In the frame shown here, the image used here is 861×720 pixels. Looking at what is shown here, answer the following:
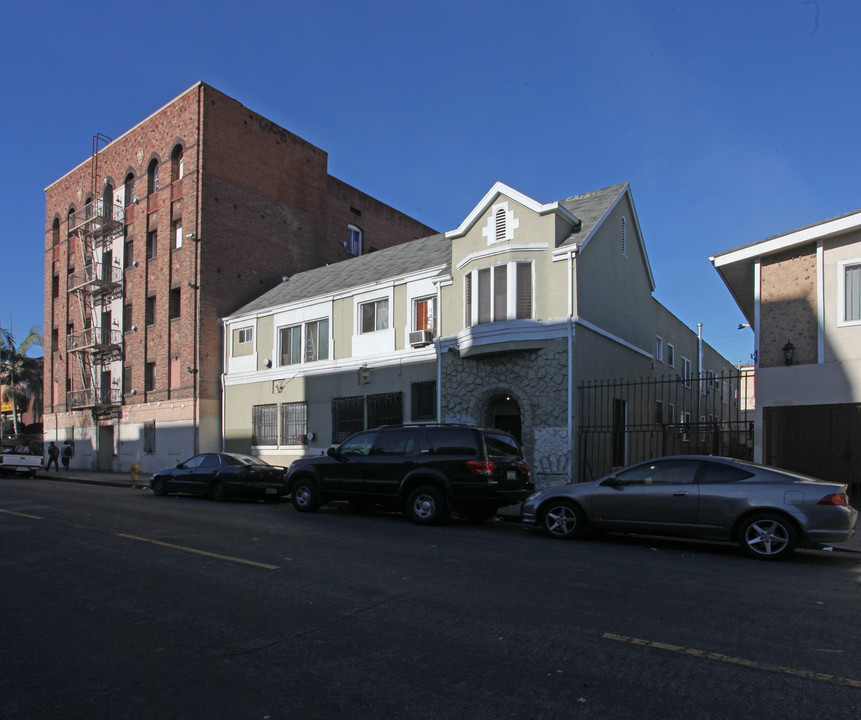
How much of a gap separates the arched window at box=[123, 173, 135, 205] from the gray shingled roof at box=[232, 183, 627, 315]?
9.15 m

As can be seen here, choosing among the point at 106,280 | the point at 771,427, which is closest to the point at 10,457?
the point at 106,280

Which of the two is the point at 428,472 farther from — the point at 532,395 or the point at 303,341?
the point at 303,341

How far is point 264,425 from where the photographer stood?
2528 centimetres

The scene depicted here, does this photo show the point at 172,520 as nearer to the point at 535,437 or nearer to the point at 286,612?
the point at 286,612

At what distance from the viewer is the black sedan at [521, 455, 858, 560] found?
28.1 feet

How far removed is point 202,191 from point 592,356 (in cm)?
1794

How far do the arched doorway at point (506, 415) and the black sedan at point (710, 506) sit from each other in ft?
26.9

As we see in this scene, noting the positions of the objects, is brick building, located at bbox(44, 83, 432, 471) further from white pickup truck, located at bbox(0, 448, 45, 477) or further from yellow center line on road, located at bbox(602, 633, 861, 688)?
yellow center line on road, located at bbox(602, 633, 861, 688)

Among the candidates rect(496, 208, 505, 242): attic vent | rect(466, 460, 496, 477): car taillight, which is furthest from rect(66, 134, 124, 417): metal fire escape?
rect(466, 460, 496, 477): car taillight

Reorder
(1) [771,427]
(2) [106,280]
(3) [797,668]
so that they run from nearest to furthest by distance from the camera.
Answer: (3) [797,668] < (1) [771,427] < (2) [106,280]

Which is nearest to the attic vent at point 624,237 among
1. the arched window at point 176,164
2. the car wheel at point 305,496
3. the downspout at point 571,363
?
the downspout at point 571,363

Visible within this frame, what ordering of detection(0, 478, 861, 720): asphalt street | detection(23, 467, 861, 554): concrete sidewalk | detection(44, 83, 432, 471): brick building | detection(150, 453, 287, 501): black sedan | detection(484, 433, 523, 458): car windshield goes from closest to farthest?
detection(0, 478, 861, 720): asphalt street → detection(23, 467, 861, 554): concrete sidewalk → detection(484, 433, 523, 458): car windshield → detection(150, 453, 287, 501): black sedan → detection(44, 83, 432, 471): brick building

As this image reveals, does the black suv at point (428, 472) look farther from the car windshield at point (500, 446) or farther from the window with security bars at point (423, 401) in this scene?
the window with security bars at point (423, 401)

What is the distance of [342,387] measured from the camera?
74.0 ft
